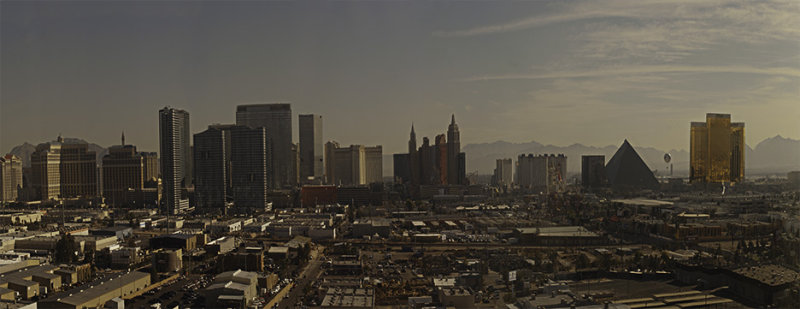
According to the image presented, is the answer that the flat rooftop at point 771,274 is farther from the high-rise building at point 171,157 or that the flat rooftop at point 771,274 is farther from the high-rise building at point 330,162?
the high-rise building at point 330,162

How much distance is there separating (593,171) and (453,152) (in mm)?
6007

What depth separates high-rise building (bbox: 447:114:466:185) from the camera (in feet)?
74.1

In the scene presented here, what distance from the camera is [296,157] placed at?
25.5 meters

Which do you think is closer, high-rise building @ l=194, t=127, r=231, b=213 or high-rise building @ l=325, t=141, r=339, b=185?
high-rise building @ l=194, t=127, r=231, b=213

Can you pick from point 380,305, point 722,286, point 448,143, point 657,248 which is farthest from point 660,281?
point 448,143

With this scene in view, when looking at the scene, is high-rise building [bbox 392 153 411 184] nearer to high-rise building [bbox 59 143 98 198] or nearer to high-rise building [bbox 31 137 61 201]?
high-rise building [bbox 59 143 98 198]

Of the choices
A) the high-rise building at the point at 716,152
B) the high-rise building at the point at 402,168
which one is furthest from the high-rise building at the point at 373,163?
the high-rise building at the point at 716,152

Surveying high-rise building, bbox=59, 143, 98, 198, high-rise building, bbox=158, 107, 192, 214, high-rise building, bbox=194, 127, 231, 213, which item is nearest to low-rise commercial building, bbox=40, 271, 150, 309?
high-rise building, bbox=194, 127, 231, 213

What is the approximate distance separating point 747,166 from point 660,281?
1250cm

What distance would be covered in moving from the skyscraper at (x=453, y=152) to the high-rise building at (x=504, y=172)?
2.73 meters

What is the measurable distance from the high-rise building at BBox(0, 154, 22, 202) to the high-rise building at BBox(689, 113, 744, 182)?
1916 centimetres

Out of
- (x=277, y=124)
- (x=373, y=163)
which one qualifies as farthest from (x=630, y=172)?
(x=277, y=124)

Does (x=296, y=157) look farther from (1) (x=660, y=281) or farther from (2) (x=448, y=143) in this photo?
(1) (x=660, y=281)

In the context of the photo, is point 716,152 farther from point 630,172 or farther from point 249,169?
point 249,169
